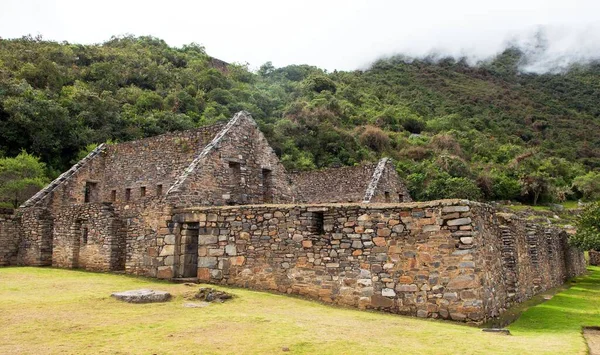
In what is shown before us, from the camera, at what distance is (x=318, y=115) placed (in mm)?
57594

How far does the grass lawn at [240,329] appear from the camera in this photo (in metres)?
6.13

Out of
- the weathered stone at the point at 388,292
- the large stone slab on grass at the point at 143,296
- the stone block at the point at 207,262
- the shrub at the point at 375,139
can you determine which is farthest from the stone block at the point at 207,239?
the shrub at the point at 375,139

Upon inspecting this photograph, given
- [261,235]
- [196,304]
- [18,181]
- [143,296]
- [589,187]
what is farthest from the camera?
[589,187]

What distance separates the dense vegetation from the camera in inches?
1554

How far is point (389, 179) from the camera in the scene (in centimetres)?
2481

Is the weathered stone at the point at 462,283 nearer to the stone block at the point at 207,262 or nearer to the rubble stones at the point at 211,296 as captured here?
the rubble stones at the point at 211,296

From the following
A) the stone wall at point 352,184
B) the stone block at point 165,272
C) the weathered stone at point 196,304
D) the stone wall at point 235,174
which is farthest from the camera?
the stone wall at point 352,184

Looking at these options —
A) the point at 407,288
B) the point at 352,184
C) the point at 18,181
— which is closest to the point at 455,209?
the point at 407,288

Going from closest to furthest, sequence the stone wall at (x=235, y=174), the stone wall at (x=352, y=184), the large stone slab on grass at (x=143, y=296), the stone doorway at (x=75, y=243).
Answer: the large stone slab on grass at (x=143, y=296) → the stone wall at (x=235, y=174) → the stone doorway at (x=75, y=243) → the stone wall at (x=352, y=184)

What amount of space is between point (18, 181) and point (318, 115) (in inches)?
1486

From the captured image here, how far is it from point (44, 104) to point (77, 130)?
10.2 ft

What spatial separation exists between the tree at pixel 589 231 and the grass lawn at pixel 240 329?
1283 cm

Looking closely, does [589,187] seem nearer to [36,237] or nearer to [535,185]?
[535,185]

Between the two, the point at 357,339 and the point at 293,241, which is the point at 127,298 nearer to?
the point at 293,241
